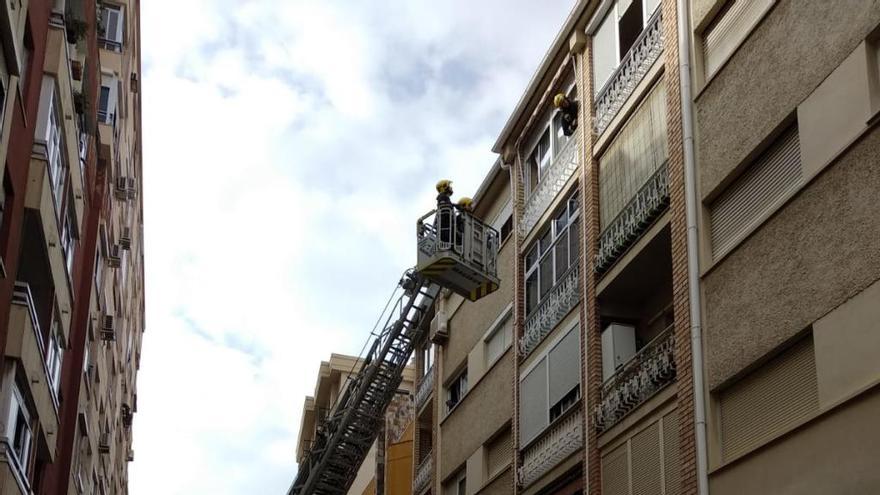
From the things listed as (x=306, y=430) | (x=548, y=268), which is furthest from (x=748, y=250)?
(x=306, y=430)

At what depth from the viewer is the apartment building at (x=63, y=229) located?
1811cm

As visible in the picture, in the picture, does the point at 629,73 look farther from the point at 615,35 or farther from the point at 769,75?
the point at 769,75

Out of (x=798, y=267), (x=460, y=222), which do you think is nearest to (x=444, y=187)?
(x=460, y=222)

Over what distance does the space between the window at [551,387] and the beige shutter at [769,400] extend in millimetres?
5837

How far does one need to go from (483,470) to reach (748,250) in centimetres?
1273

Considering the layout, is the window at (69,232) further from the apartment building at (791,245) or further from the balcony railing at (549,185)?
the apartment building at (791,245)

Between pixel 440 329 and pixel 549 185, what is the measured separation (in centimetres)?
773

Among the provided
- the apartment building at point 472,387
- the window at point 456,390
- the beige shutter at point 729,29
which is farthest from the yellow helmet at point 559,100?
the window at point 456,390

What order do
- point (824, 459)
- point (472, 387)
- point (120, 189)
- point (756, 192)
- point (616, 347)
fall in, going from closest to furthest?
point (824, 459) → point (756, 192) → point (616, 347) → point (472, 387) → point (120, 189)

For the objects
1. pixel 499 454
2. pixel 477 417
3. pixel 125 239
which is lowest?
pixel 499 454

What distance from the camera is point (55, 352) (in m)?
24.5

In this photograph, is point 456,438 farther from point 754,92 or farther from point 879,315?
point 879,315

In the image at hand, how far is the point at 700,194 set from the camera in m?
17.3

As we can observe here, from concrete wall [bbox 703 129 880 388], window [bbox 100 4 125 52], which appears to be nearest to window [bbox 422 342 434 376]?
window [bbox 100 4 125 52]
